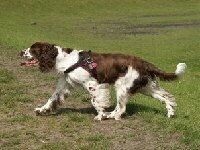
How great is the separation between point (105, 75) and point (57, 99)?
1109 mm

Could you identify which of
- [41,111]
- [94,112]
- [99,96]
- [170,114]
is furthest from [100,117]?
[170,114]

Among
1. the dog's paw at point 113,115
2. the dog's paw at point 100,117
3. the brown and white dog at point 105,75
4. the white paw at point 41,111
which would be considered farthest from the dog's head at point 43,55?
the dog's paw at point 113,115

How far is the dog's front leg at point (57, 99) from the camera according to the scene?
890 centimetres

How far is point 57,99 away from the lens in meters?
9.03

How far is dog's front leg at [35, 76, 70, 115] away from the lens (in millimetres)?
8898

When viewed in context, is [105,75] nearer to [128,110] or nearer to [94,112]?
[94,112]

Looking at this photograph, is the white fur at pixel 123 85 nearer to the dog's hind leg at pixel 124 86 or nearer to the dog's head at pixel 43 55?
the dog's hind leg at pixel 124 86

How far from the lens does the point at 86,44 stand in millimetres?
27344

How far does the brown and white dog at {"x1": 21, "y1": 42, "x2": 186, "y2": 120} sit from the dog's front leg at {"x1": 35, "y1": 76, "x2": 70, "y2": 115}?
0.02 metres

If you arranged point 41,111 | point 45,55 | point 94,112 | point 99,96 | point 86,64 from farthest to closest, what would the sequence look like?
1. point 94,112
2. point 41,111
3. point 45,55
4. point 99,96
5. point 86,64

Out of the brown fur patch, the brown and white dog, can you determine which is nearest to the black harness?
the brown and white dog

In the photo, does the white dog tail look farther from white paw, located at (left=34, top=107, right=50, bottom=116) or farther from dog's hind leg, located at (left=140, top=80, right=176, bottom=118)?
white paw, located at (left=34, top=107, right=50, bottom=116)

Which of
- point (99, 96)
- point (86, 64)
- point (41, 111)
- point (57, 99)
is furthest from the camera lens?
point (57, 99)

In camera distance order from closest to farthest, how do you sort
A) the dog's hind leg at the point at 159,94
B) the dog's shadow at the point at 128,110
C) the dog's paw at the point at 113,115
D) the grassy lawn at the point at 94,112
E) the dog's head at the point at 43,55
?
the grassy lawn at the point at 94,112
the dog's paw at the point at 113,115
the dog's head at the point at 43,55
the dog's hind leg at the point at 159,94
the dog's shadow at the point at 128,110
